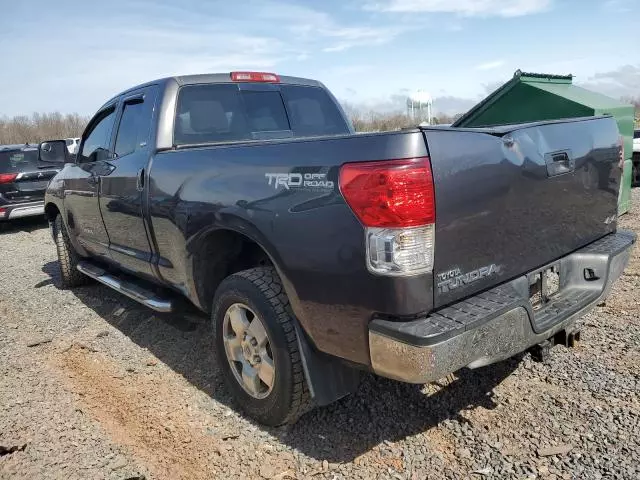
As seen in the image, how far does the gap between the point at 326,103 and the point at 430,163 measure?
2.85m

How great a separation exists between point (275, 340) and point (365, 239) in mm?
848

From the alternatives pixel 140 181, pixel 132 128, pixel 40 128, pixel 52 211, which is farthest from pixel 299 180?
pixel 40 128

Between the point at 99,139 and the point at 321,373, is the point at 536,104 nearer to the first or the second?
the point at 99,139

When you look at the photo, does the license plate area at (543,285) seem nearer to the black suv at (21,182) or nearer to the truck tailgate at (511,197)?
the truck tailgate at (511,197)

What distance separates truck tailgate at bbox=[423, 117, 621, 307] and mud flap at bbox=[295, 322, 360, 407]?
71 cm

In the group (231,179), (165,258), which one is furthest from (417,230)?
(165,258)

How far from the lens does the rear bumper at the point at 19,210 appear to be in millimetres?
10109

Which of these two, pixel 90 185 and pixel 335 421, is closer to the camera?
pixel 335 421

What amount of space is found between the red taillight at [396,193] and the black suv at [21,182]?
383 inches

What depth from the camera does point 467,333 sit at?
2.12 metres

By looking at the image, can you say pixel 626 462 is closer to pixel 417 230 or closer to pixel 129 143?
pixel 417 230

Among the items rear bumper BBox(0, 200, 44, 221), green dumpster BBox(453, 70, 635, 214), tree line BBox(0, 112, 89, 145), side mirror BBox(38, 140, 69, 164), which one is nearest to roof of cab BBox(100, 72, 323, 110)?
side mirror BBox(38, 140, 69, 164)

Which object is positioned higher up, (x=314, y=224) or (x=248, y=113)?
(x=248, y=113)

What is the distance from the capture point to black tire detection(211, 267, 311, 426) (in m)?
2.64
